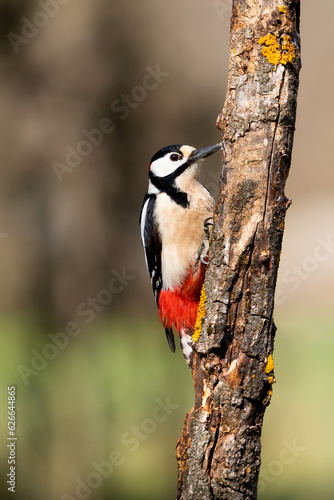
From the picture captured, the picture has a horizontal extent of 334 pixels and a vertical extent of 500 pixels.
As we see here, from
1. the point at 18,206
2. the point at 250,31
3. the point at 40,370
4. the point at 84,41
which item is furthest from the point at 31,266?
the point at 250,31

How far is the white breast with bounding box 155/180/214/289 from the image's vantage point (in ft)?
10.3

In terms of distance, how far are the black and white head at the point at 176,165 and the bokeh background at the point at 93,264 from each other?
4.20 feet

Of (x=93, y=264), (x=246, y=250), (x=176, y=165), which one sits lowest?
(x=246, y=250)

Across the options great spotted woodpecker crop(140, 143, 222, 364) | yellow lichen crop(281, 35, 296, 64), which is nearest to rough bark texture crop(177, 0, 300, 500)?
yellow lichen crop(281, 35, 296, 64)

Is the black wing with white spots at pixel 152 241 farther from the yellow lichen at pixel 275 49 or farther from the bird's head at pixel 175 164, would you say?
the yellow lichen at pixel 275 49

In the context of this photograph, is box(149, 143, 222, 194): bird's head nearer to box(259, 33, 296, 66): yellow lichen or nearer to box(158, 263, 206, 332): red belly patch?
box(158, 263, 206, 332): red belly patch

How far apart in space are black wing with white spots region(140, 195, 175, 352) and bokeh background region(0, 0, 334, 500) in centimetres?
114

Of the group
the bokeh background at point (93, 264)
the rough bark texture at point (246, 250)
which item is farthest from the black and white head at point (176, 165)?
the bokeh background at point (93, 264)

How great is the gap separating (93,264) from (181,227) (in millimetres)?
1731

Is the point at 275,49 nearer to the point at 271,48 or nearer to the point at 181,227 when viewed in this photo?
the point at 271,48

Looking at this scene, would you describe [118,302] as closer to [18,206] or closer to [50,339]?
[50,339]

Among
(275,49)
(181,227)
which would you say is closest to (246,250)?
(275,49)

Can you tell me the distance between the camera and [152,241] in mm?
3385

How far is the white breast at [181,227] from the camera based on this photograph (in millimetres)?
3144
